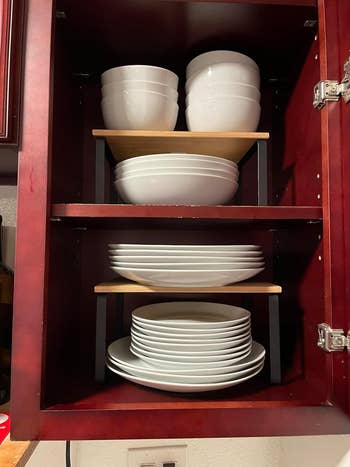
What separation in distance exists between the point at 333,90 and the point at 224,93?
0.58ft

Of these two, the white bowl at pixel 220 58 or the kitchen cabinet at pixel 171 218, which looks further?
the white bowl at pixel 220 58

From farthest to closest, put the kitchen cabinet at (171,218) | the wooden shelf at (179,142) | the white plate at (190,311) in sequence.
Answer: the white plate at (190,311), the wooden shelf at (179,142), the kitchen cabinet at (171,218)

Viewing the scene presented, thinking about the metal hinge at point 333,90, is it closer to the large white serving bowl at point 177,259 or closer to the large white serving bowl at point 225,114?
the large white serving bowl at point 225,114

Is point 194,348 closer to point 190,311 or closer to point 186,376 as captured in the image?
point 186,376

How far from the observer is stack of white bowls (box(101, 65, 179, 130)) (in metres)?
0.61

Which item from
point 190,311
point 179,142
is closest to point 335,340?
point 190,311

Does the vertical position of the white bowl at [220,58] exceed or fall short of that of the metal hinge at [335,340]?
it exceeds it

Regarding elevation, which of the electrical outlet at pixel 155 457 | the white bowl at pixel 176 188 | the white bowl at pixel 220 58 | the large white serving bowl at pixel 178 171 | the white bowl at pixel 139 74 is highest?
the white bowl at pixel 220 58

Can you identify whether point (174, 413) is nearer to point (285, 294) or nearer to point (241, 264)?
point (241, 264)

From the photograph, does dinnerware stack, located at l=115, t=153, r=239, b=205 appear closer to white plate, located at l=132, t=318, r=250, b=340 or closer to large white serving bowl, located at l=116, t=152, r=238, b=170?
large white serving bowl, located at l=116, t=152, r=238, b=170

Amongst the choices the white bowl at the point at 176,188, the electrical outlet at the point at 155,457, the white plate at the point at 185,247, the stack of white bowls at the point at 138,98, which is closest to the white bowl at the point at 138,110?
the stack of white bowls at the point at 138,98

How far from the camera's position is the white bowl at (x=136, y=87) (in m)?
0.61

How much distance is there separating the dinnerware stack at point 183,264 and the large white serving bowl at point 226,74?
0.99 ft

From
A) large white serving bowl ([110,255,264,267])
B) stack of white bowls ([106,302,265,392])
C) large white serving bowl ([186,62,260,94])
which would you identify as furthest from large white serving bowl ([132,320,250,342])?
large white serving bowl ([186,62,260,94])
